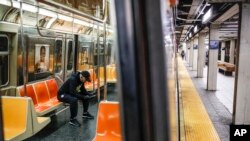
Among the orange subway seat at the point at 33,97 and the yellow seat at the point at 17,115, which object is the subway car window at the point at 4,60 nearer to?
the orange subway seat at the point at 33,97

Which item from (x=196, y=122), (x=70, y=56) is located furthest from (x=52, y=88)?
(x=196, y=122)

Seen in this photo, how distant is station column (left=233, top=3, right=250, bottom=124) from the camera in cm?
675

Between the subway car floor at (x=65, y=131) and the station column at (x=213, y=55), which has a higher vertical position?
the station column at (x=213, y=55)

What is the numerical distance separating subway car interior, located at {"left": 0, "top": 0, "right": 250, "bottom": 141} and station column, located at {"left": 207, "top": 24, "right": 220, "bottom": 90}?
4 cm

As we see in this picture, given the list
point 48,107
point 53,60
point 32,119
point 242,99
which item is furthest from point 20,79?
point 242,99

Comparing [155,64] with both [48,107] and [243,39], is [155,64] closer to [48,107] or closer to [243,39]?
[48,107]

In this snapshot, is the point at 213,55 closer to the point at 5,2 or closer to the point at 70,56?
the point at 70,56

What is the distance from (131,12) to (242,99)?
22.7 ft

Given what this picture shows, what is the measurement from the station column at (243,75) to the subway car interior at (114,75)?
22 mm

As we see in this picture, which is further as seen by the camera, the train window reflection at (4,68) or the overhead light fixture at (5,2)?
the train window reflection at (4,68)

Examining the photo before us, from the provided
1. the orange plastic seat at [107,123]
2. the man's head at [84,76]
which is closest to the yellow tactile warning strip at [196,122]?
the orange plastic seat at [107,123]

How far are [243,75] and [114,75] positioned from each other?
4.23 metres

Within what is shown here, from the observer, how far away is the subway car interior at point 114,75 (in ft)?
2.16

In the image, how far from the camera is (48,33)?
755 cm
